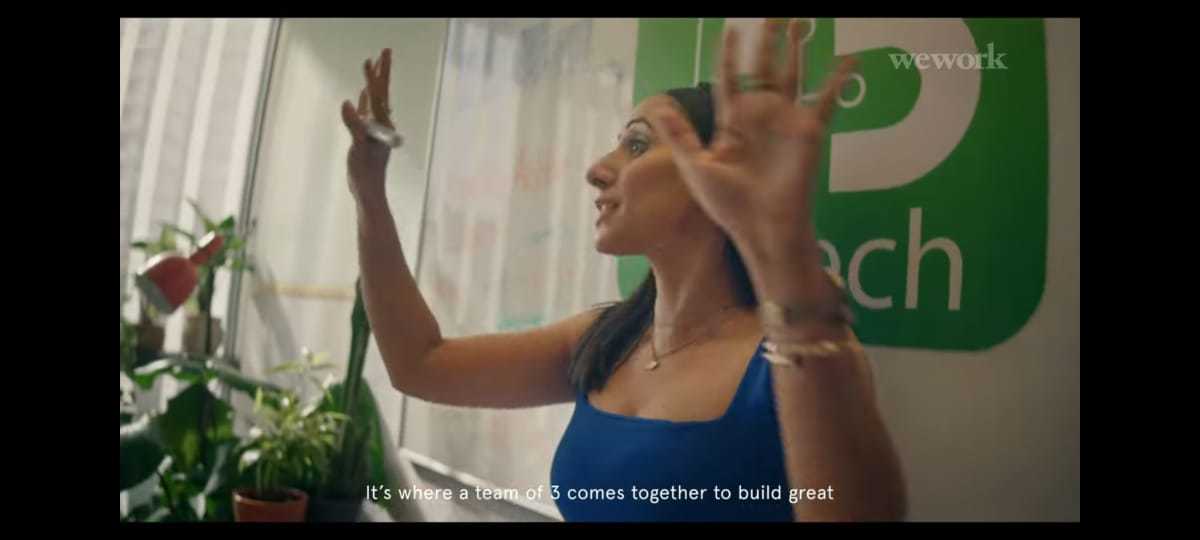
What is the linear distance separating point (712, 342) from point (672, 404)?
5 cm

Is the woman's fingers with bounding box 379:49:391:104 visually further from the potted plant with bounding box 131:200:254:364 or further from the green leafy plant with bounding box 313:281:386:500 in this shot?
the potted plant with bounding box 131:200:254:364

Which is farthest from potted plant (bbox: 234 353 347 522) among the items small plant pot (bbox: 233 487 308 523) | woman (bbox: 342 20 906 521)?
woman (bbox: 342 20 906 521)

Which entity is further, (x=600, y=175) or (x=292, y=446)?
(x=292, y=446)

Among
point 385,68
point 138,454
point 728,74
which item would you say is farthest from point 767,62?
point 138,454

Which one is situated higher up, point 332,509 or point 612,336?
point 612,336

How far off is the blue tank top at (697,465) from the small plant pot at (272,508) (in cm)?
50

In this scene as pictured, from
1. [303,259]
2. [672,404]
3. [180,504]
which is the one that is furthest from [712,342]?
[180,504]

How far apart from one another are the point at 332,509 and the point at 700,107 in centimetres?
63

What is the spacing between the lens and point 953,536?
1.40ft

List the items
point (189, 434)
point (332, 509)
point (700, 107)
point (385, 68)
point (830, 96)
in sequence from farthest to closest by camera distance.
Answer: point (189, 434), point (332, 509), point (385, 68), point (700, 107), point (830, 96)

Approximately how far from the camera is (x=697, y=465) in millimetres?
399

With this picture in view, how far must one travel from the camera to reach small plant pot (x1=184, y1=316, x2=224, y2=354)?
4.00 feet

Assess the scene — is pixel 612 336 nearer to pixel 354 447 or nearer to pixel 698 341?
pixel 698 341
